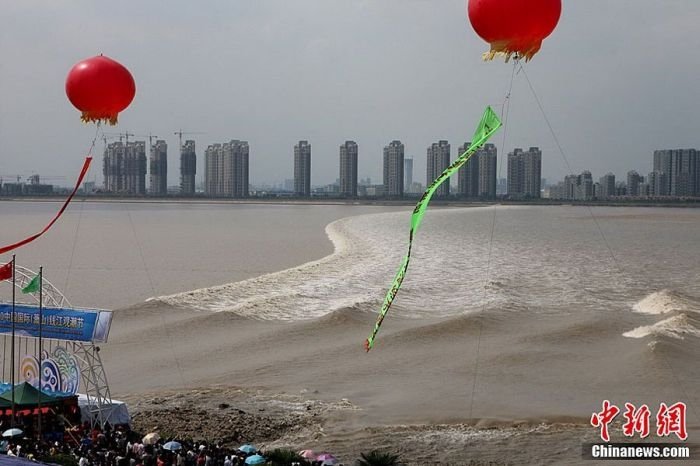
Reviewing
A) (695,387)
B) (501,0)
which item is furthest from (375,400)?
(501,0)

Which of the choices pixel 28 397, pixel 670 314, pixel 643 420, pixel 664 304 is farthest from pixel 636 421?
pixel 664 304

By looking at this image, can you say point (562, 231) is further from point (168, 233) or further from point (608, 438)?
point (608, 438)

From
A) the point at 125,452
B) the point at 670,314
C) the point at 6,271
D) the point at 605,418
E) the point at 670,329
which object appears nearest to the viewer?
the point at 125,452

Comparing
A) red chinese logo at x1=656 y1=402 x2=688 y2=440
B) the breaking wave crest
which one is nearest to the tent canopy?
red chinese logo at x1=656 y1=402 x2=688 y2=440

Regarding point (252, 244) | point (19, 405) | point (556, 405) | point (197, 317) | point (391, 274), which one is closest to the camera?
point (19, 405)

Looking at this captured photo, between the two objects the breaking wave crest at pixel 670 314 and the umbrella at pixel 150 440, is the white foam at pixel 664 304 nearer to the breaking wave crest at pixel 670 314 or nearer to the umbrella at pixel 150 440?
the breaking wave crest at pixel 670 314

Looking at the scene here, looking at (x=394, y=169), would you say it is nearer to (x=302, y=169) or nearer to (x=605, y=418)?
(x=302, y=169)
